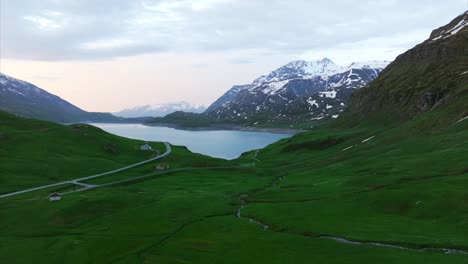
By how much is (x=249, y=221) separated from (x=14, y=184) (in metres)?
74.0

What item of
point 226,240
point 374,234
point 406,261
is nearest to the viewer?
point 406,261

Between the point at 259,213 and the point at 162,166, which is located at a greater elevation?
the point at 162,166

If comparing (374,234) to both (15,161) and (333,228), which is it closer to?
(333,228)

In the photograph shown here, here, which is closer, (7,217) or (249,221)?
(249,221)

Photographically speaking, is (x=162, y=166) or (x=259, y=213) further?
(x=162, y=166)

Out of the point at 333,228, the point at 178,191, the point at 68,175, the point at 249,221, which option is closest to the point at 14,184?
the point at 68,175

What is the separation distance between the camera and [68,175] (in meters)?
134

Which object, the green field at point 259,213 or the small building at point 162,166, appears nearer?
the green field at point 259,213

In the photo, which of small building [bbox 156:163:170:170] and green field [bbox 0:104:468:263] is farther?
small building [bbox 156:163:170:170]

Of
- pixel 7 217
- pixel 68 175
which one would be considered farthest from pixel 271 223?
pixel 68 175

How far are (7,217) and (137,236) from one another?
3334 cm

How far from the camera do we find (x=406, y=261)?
43.0 metres

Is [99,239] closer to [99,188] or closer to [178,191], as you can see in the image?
[178,191]

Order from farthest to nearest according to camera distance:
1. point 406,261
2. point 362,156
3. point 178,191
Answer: point 362,156 < point 178,191 < point 406,261
